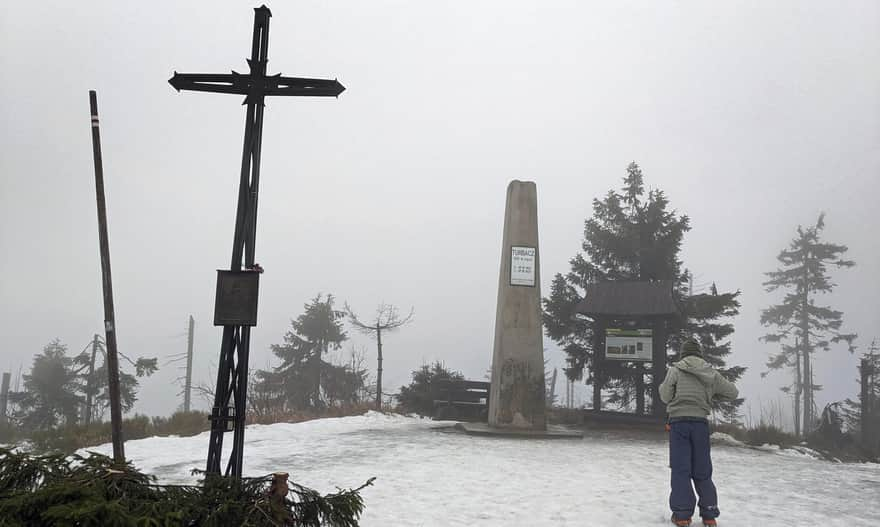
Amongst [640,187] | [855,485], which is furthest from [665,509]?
[640,187]

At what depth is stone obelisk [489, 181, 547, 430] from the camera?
14.5 m

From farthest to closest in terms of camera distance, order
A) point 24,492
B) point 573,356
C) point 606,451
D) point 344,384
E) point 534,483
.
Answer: point 344,384
point 573,356
point 606,451
point 534,483
point 24,492

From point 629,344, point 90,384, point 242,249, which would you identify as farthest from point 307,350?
point 242,249

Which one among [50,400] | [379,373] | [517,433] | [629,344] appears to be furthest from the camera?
[50,400]

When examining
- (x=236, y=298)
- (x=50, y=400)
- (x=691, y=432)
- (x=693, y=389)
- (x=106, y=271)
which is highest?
(x=106, y=271)

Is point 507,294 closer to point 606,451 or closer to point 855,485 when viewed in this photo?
point 606,451

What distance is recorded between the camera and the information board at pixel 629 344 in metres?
17.0

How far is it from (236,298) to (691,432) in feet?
15.2

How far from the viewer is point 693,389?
6.34 metres

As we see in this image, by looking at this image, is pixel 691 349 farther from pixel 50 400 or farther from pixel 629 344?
pixel 50 400

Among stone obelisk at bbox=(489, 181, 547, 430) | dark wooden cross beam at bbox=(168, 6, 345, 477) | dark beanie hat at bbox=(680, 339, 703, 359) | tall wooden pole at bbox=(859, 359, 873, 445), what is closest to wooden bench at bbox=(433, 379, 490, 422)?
stone obelisk at bbox=(489, 181, 547, 430)

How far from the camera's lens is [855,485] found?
912 centimetres

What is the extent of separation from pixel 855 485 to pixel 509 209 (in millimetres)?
8910

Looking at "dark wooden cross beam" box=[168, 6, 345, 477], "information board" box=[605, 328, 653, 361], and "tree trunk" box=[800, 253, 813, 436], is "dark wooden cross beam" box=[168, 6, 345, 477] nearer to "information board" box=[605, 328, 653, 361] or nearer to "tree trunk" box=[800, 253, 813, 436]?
"information board" box=[605, 328, 653, 361]
